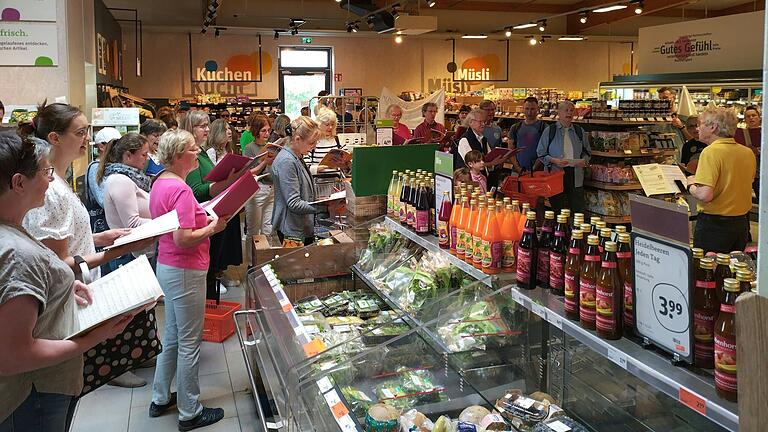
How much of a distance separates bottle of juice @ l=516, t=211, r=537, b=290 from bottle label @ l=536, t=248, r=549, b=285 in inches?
0.7

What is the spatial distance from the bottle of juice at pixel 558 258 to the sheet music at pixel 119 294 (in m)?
1.36

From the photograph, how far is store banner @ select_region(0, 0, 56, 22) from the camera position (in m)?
6.80

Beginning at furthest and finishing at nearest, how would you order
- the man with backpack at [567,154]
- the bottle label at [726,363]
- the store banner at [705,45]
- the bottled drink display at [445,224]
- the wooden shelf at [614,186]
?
the store banner at [705,45] → the wooden shelf at [614,186] → the man with backpack at [567,154] → the bottled drink display at [445,224] → the bottle label at [726,363]

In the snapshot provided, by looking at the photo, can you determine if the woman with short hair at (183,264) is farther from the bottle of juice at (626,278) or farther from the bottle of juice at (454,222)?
the bottle of juice at (626,278)

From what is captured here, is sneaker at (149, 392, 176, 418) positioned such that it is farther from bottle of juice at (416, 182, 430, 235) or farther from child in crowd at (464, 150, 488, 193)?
child in crowd at (464, 150, 488, 193)

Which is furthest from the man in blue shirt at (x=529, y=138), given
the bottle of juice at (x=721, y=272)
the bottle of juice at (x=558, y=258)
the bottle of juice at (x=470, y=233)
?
the bottle of juice at (x=721, y=272)

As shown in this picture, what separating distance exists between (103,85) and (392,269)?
26.9 feet

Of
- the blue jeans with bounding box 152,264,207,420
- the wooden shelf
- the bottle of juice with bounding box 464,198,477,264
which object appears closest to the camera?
the bottle of juice with bounding box 464,198,477,264

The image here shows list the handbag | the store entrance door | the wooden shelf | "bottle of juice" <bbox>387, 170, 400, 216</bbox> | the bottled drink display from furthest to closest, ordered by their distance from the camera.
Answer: the store entrance door, the wooden shelf, "bottle of juice" <bbox>387, 170, 400, 216</bbox>, the bottled drink display, the handbag

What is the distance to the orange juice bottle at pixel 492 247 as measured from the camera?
2754 mm

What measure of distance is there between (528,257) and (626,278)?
0.49 m

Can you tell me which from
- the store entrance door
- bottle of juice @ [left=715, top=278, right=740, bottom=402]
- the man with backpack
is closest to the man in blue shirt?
the man with backpack

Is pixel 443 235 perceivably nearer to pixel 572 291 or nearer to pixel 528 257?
pixel 528 257

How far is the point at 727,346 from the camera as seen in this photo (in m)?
1.60
